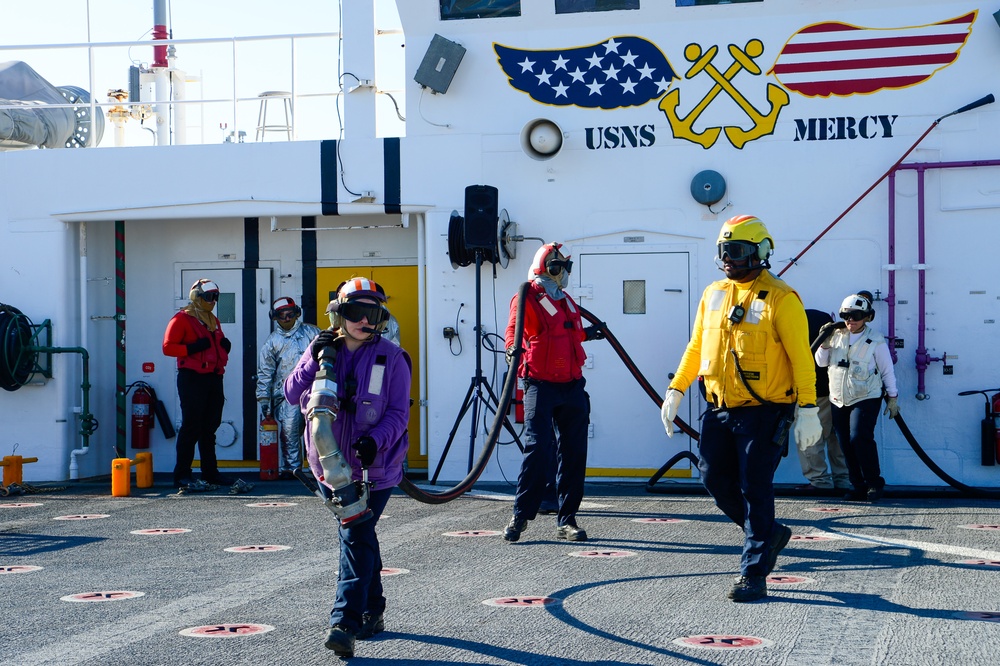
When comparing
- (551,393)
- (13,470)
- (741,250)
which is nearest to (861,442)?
(551,393)

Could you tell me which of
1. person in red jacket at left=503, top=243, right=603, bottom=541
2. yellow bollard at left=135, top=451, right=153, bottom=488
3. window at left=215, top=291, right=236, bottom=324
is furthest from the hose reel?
person in red jacket at left=503, top=243, right=603, bottom=541

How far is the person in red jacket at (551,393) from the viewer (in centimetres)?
812

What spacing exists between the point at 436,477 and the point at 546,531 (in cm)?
326

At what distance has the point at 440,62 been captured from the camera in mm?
11984

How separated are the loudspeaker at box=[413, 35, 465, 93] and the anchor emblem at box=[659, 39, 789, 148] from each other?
2.19 meters

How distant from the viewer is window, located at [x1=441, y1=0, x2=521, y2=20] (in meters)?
12.0

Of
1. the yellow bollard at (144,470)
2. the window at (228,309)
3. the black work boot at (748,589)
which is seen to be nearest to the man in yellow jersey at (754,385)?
the black work boot at (748,589)

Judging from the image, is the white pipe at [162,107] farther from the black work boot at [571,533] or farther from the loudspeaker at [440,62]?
the black work boot at [571,533]

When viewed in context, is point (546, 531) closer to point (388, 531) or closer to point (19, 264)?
point (388, 531)

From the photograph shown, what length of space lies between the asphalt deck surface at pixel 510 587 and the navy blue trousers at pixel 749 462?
310 millimetres

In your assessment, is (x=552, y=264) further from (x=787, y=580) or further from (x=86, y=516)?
(x=86, y=516)

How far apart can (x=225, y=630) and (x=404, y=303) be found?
7803mm

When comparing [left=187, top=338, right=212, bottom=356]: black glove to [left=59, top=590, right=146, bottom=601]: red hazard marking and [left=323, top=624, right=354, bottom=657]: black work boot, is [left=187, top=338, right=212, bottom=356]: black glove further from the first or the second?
[left=323, top=624, right=354, bottom=657]: black work boot

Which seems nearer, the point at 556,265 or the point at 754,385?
the point at 754,385
